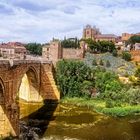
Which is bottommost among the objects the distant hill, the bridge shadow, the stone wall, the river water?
the river water

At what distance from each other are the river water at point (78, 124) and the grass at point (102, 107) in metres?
0.96

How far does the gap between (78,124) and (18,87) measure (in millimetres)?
7283

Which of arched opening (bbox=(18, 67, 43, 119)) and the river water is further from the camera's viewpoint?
arched opening (bbox=(18, 67, 43, 119))

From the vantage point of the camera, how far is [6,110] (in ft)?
111

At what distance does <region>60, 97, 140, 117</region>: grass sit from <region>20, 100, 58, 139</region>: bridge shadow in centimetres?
299

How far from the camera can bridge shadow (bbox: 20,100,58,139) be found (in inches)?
1417

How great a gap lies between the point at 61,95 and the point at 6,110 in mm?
21254

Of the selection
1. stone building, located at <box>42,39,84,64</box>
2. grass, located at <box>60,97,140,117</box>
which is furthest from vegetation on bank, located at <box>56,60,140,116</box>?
stone building, located at <box>42,39,84,64</box>

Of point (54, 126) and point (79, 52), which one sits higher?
point (79, 52)

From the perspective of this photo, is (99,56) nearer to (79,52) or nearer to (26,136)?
(79,52)

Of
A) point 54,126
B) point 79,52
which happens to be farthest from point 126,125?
point 79,52

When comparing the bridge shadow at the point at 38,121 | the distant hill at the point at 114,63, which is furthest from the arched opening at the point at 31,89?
the distant hill at the point at 114,63

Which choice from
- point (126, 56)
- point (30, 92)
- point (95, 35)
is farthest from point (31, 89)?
point (95, 35)

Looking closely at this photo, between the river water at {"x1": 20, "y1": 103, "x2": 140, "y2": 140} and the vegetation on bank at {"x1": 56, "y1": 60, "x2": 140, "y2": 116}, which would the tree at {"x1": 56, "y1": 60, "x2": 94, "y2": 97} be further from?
the river water at {"x1": 20, "y1": 103, "x2": 140, "y2": 140}
